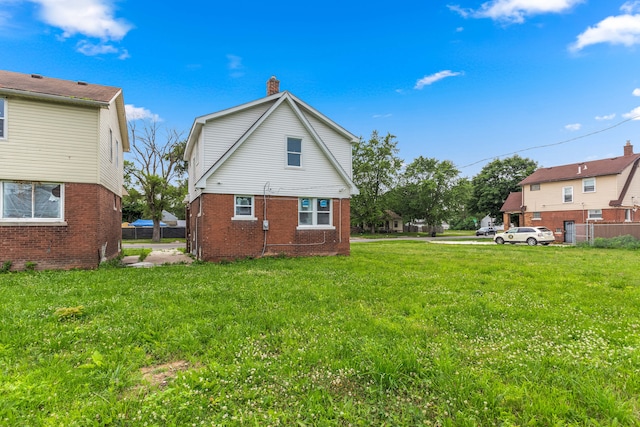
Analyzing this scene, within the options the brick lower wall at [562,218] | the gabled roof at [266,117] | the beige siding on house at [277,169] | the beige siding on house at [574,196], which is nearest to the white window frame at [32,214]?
the gabled roof at [266,117]

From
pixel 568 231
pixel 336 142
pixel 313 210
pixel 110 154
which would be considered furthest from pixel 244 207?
pixel 568 231

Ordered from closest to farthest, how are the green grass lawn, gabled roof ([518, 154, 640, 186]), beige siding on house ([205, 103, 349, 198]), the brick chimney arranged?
1. the green grass lawn
2. beige siding on house ([205, 103, 349, 198])
3. the brick chimney
4. gabled roof ([518, 154, 640, 186])

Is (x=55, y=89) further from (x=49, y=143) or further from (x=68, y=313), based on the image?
(x=68, y=313)

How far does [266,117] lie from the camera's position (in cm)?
1334

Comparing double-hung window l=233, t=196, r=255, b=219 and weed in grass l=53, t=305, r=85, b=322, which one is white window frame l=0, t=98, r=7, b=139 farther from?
weed in grass l=53, t=305, r=85, b=322

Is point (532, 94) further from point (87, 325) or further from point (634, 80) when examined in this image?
point (87, 325)

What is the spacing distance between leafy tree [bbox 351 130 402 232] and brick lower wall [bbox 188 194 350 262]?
28932 mm

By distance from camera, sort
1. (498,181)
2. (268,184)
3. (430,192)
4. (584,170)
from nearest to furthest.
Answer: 1. (268,184)
2. (584,170)
3. (430,192)
4. (498,181)

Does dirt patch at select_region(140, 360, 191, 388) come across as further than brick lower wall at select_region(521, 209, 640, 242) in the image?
No

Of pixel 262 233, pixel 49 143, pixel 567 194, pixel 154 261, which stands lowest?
pixel 154 261

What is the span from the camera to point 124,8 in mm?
12422

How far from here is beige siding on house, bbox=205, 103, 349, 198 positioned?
1299cm

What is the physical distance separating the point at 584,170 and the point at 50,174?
122ft

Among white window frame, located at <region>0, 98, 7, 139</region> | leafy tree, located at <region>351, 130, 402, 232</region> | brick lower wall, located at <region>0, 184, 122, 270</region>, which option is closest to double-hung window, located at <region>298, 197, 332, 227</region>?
brick lower wall, located at <region>0, 184, 122, 270</region>
